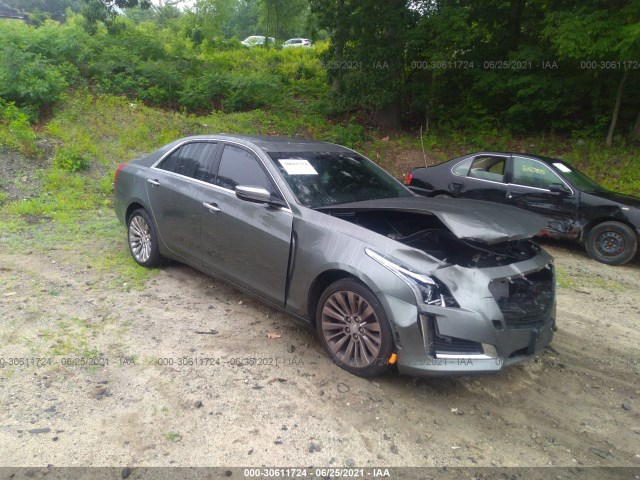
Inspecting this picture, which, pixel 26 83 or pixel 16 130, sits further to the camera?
pixel 26 83

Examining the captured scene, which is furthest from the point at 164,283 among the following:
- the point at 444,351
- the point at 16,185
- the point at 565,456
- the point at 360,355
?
the point at 16,185

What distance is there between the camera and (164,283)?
5387 mm

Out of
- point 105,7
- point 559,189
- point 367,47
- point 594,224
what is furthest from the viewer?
point 105,7

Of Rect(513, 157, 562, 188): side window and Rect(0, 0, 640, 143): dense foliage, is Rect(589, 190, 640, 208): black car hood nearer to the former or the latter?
Rect(513, 157, 562, 188): side window

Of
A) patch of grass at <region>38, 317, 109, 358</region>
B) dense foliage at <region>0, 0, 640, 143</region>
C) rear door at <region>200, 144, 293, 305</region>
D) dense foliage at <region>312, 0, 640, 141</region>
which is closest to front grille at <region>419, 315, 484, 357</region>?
rear door at <region>200, 144, 293, 305</region>

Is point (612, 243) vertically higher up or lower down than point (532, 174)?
lower down

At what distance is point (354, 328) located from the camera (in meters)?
3.60

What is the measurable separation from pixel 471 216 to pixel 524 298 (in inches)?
28.0

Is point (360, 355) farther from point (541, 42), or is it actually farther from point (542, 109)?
point (541, 42)

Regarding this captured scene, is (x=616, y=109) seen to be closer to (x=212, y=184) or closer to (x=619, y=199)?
(x=619, y=199)

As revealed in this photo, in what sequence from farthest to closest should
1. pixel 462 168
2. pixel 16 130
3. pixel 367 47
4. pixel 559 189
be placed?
pixel 367 47 < pixel 16 130 < pixel 462 168 < pixel 559 189

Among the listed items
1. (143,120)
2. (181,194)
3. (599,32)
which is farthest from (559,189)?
(143,120)

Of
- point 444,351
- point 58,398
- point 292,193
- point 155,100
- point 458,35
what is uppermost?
point 458,35

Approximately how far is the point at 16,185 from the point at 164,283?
4962mm
